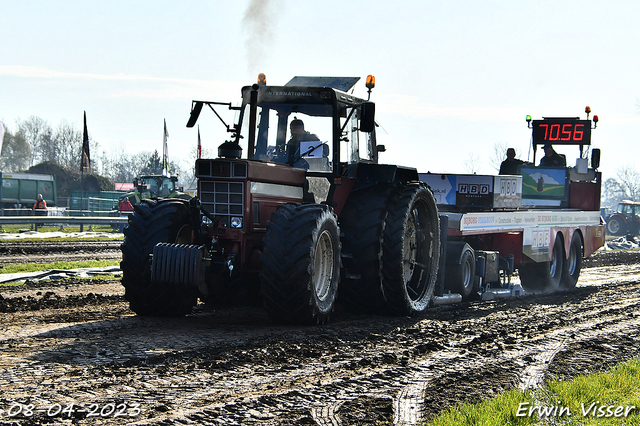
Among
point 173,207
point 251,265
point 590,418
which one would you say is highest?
point 173,207

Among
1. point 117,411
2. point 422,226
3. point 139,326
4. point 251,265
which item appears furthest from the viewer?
point 422,226

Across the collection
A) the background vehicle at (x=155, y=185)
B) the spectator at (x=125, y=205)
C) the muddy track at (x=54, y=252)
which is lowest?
the muddy track at (x=54, y=252)

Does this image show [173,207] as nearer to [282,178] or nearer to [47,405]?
[282,178]

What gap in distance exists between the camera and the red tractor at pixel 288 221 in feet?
26.1

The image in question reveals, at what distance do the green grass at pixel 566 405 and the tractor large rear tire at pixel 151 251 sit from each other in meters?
3.88

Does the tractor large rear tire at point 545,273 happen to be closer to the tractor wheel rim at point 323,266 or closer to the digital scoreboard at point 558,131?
the digital scoreboard at point 558,131

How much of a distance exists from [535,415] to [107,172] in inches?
4486

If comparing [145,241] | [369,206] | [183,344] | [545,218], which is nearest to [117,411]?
[183,344]

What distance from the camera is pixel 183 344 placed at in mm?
7012

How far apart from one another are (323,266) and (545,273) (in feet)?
26.8

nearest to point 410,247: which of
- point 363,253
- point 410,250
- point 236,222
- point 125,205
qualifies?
point 410,250

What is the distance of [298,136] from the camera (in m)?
9.57

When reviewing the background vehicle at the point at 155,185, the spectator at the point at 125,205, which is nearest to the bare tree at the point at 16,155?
the spectator at the point at 125,205

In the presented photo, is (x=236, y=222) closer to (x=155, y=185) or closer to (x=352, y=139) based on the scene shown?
(x=352, y=139)
